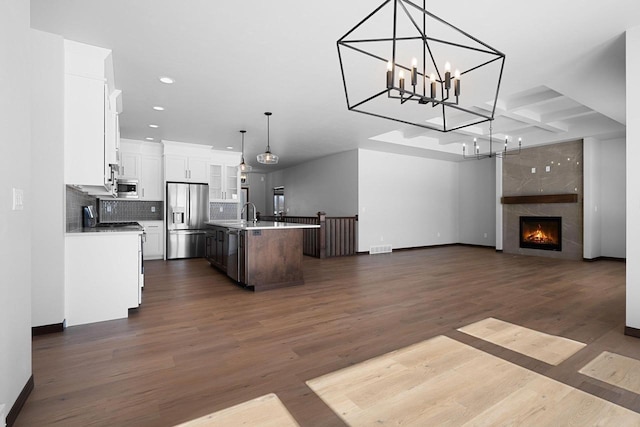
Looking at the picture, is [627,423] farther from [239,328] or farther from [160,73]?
[160,73]

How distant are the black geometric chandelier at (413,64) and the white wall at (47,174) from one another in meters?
2.82

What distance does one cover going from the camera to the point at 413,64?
6.36 feet

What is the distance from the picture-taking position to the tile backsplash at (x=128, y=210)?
7.37 m

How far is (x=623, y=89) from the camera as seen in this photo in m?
4.38

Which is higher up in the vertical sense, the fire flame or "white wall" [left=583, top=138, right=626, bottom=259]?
"white wall" [left=583, top=138, right=626, bottom=259]

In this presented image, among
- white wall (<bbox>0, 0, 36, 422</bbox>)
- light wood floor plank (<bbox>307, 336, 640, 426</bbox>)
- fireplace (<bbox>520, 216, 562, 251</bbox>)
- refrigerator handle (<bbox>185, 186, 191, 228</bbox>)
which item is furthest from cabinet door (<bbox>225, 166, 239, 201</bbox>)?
fireplace (<bbox>520, 216, 562, 251</bbox>)

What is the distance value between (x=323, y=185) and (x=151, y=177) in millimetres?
4806

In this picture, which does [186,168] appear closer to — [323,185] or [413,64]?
[323,185]

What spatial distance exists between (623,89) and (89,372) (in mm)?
6834

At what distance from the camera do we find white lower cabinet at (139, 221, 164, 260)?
7465 millimetres

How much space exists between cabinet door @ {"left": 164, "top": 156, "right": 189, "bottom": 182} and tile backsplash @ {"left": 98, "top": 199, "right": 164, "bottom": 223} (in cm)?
75

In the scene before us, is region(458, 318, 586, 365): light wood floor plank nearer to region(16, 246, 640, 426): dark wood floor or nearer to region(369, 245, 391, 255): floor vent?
region(16, 246, 640, 426): dark wood floor

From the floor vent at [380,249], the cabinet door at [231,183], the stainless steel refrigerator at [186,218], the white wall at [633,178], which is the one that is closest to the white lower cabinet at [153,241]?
the stainless steel refrigerator at [186,218]

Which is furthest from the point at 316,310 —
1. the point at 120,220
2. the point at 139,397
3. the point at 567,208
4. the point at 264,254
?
the point at 567,208
